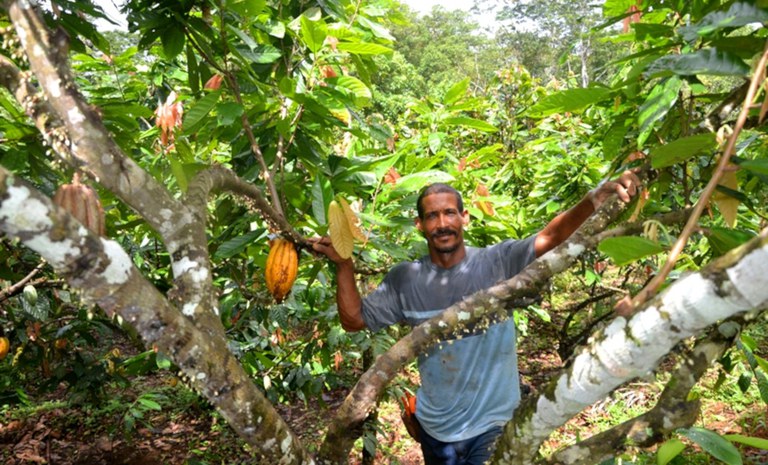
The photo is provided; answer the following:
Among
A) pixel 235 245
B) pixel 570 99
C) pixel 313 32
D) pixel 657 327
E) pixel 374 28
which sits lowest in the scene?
pixel 657 327

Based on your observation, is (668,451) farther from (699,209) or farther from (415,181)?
(415,181)

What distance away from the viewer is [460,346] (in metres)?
1.70

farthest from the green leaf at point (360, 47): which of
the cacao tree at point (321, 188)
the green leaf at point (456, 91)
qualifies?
the green leaf at point (456, 91)

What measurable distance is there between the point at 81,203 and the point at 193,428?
11.7 feet

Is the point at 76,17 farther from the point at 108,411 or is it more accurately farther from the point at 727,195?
the point at 108,411

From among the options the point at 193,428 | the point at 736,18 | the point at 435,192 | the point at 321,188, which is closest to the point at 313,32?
the point at 321,188

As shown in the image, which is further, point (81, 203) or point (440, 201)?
point (440, 201)

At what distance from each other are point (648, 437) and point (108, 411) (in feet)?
13.7

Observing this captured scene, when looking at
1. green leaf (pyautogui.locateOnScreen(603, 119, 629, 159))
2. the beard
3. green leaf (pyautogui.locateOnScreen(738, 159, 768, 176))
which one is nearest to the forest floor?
the beard

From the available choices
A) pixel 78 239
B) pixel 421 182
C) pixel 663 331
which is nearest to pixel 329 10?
pixel 421 182

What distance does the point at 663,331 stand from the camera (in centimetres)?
65

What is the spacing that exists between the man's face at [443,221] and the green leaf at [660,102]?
790mm

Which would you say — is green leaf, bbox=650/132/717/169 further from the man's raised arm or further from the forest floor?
the forest floor

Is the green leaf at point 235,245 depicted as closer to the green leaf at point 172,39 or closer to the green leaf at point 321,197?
the green leaf at point 321,197
